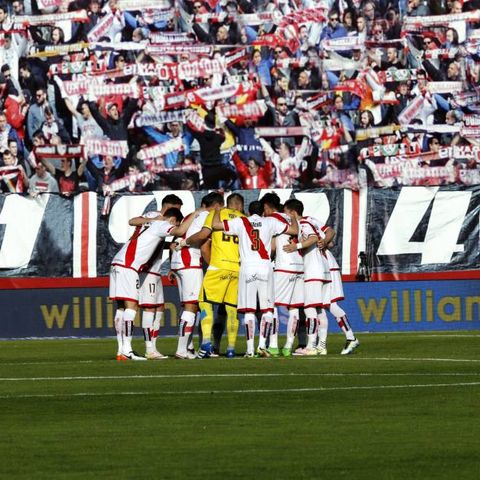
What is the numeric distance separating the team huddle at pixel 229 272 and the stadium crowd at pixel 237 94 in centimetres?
1266

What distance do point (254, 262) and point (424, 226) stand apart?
10.4 metres

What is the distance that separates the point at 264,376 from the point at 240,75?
19.3m

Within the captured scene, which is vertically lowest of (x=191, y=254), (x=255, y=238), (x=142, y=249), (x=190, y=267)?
(x=190, y=267)

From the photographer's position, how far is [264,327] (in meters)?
18.1

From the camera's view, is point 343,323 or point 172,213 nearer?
point 172,213

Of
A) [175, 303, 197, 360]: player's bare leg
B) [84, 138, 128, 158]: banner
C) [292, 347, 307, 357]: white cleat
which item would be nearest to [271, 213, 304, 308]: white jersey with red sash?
[292, 347, 307, 357]: white cleat

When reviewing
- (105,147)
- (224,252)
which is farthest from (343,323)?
(105,147)

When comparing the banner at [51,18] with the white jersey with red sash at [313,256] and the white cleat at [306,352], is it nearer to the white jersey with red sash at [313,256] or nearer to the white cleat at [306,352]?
the white jersey with red sash at [313,256]

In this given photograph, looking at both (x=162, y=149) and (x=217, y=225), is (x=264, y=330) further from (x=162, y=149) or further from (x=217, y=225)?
(x=162, y=149)

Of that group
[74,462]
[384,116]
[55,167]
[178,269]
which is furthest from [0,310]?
[74,462]

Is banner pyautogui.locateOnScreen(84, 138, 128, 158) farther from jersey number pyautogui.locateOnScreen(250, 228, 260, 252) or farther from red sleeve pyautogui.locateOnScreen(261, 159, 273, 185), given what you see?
jersey number pyautogui.locateOnScreen(250, 228, 260, 252)

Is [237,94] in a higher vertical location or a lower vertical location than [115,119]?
higher

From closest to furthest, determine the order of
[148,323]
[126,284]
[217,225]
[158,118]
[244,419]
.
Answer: [244,419], [217,225], [126,284], [148,323], [158,118]

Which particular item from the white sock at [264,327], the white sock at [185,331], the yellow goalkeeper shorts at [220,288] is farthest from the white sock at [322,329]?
the white sock at [185,331]
